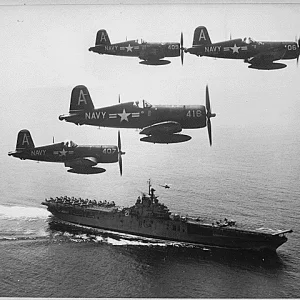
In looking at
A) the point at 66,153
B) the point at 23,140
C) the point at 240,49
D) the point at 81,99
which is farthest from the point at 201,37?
the point at 23,140

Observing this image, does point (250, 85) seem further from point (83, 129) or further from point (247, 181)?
point (83, 129)

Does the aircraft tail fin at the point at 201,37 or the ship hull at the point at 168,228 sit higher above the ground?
the aircraft tail fin at the point at 201,37

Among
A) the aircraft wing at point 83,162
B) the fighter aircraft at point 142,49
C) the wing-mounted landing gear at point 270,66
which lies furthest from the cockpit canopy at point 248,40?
the aircraft wing at point 83,162

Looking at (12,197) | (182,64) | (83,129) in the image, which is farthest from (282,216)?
(12,197)

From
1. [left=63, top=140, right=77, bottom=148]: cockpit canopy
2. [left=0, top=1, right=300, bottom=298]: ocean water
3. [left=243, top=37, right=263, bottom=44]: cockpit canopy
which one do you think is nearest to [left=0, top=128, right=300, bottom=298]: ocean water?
[left=0, top=1, right=300, bottom=298]: ocean water

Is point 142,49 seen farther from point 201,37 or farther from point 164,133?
point 164,133

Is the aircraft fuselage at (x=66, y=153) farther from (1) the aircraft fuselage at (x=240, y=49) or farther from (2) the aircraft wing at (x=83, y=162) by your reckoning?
(1) the aircraft fuselage at (x=240, y=49)
